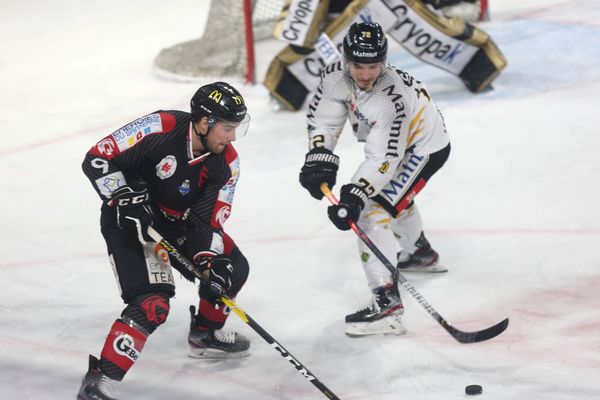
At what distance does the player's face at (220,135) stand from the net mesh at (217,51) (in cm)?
371

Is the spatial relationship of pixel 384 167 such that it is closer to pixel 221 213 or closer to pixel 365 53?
pixel 365 53

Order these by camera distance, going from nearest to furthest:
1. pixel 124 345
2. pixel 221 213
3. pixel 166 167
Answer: pixel 124 345 < pixel 166 167 < pixel 221 213

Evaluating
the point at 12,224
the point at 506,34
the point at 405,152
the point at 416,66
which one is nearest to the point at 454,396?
the point at 405,152

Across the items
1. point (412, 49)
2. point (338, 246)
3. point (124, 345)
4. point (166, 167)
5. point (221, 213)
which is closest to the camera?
point (124, 345)

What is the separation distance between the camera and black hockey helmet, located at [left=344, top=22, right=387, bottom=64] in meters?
3.65

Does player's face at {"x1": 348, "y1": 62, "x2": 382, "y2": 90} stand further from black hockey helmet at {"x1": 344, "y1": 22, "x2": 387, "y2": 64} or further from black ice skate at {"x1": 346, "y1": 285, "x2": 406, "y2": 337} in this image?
black ice skate at {"x1": 346, "y1": 285, "x2": 406, "y2": 337}

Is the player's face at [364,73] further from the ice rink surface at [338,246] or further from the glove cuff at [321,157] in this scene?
the ice rink surface at [338,246]

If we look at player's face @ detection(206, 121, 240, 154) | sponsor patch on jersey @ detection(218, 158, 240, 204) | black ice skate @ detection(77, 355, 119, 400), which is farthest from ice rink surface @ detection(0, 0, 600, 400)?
player's face @ detection(206, 121, 240, 154)

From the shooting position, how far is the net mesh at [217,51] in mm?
7121

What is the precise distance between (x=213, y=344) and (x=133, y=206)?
73cm

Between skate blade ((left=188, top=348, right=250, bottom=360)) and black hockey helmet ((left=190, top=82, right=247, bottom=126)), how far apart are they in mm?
950

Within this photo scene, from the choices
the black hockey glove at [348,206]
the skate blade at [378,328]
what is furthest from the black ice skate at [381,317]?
the black hockey glove at [348,206]

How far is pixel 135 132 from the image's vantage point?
336 cm

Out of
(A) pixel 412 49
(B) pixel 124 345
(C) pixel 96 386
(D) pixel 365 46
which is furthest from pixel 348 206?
(A) pixel 412 49
